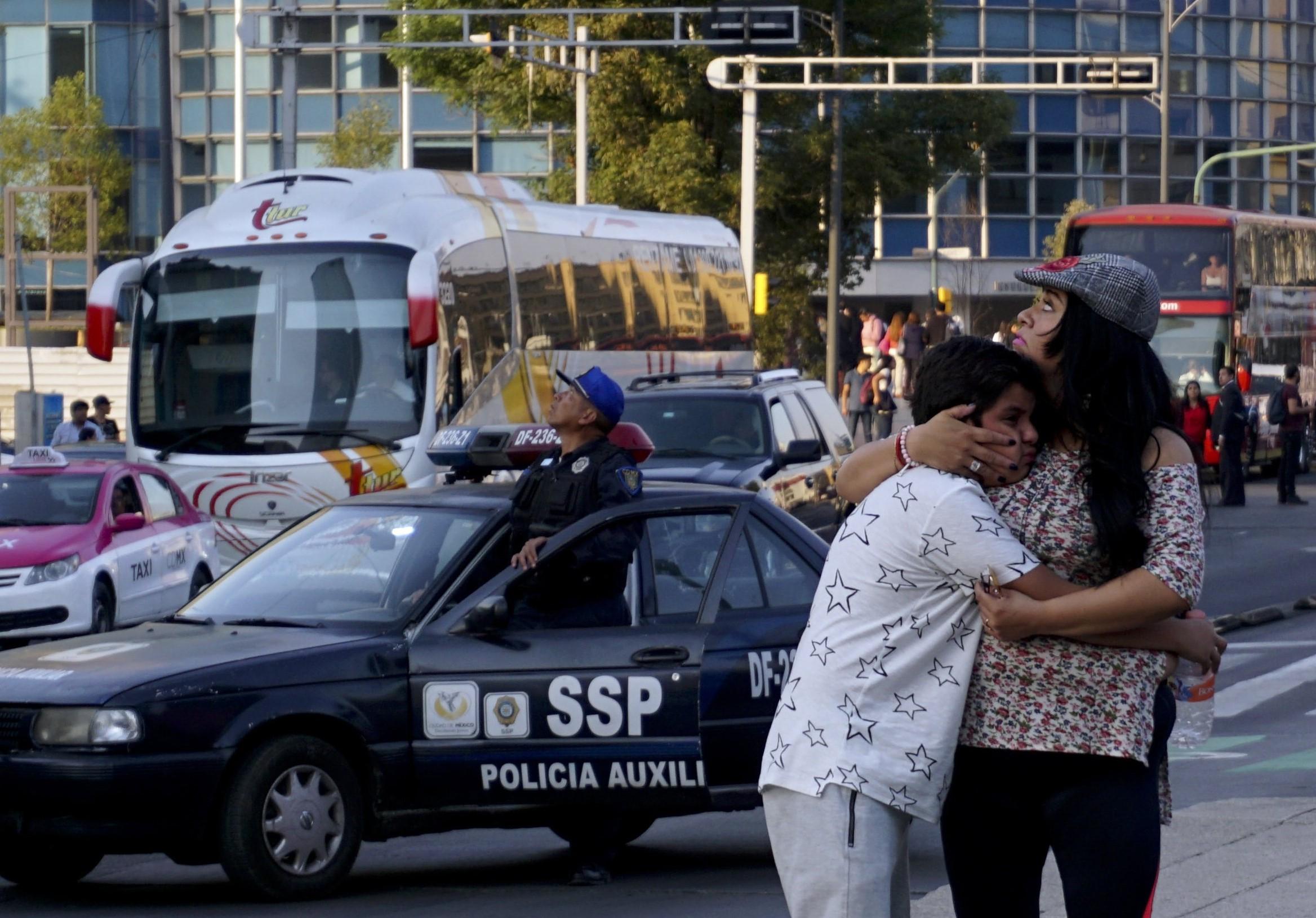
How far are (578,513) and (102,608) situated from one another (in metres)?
9.16

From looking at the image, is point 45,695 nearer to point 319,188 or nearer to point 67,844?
point 67,844

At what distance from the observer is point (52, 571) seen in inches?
606

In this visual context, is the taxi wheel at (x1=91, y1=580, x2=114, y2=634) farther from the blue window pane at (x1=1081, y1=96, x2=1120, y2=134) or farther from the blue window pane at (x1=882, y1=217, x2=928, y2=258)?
the blue window pane at (x1=1081, y1=96, x2=1120, y2=134)

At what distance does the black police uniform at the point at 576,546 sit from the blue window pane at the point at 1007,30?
2695 inches

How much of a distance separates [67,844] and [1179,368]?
28.8 meters

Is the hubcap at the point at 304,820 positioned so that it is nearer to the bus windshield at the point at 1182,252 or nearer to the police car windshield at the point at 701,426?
the police car windshield at the point at 701,426

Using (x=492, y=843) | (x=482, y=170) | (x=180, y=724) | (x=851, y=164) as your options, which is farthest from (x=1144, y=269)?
(x=482, y=170)

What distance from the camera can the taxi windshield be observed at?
16156mm

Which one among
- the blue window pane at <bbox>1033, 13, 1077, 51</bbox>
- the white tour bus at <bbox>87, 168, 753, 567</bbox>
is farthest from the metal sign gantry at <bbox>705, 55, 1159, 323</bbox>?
the blue window pane at <bbox>1033, 13, 1077, 51</bbox>

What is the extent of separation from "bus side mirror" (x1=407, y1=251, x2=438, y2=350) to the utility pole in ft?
60.3

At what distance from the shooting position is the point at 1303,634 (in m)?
16.4

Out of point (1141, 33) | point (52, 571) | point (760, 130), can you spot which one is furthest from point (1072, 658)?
point (1141, 33)

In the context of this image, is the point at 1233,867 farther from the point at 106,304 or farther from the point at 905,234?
the point at 905,234

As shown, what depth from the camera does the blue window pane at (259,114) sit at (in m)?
67.4
